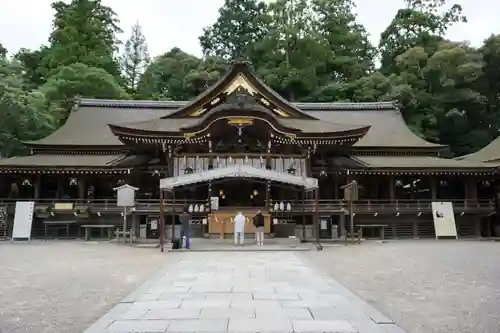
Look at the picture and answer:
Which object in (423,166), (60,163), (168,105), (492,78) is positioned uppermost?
(492,78)

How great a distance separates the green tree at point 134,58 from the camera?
6188cm

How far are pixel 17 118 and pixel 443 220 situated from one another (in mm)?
25279

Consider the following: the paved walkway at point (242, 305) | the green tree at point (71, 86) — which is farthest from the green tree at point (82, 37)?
the paved walkway at point (242, 305)

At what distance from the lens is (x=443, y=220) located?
70.7ft

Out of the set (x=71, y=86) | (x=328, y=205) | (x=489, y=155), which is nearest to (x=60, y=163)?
(x=328, y=205)

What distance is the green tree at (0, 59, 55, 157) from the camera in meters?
26.0

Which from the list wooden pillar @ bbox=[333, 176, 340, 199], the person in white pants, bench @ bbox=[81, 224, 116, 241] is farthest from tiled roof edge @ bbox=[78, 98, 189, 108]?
the person in white pants

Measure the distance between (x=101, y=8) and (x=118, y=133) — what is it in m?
37.6

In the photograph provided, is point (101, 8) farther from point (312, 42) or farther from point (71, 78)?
point (312, 42)

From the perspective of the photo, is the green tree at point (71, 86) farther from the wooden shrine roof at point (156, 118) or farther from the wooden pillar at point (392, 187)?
the wooden pillar at point (392, 187)

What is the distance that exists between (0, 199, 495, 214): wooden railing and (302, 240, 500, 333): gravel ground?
18.4ft

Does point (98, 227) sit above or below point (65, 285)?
above

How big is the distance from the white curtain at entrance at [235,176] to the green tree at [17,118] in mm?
13654

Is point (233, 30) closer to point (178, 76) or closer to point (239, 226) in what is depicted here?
point (178, 76)
